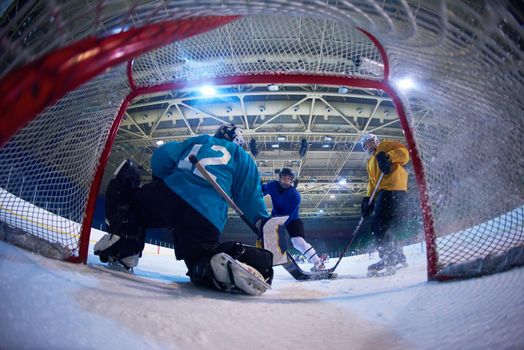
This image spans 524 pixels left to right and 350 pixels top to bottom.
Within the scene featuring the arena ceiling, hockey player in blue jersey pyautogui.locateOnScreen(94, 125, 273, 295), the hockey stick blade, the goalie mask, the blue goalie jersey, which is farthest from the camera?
the arena ceiling

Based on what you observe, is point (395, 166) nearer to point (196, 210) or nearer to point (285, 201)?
point (285, 201)

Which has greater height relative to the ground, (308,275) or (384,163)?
(384,163)

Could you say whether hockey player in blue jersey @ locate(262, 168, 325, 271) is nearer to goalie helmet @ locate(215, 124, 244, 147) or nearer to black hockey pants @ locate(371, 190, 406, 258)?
black hockey pants @ locate(371, 190, 406, 258)

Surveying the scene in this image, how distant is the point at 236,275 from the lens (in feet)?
4.00

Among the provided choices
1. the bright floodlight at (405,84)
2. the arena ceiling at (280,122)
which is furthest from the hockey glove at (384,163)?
the arena ceiling at (280,122)

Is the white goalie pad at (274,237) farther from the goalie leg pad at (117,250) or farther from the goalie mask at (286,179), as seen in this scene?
the goalie mask at (286,179)

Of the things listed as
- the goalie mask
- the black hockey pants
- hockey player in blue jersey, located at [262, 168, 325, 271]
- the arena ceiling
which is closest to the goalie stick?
hockey player in blue jersey, located at [262, 168, 325, 271]

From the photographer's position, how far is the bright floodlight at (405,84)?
1.50 meters

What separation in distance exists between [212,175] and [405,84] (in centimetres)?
130

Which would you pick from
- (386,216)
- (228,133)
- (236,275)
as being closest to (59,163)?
(228,133)

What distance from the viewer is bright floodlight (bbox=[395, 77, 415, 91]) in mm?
→ 1501

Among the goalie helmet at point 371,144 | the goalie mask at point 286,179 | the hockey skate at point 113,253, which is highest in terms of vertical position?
the goalie helmet at point 371,144

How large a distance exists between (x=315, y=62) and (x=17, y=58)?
6.20 feet

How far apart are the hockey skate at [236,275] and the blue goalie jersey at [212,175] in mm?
290
